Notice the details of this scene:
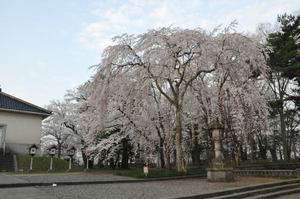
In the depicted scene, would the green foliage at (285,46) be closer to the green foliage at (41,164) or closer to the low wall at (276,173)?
the low wall at (276,173)

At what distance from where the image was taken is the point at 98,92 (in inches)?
547

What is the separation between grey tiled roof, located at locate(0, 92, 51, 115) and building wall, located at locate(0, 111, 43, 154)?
0.51 metres

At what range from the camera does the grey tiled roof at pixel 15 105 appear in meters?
19.8

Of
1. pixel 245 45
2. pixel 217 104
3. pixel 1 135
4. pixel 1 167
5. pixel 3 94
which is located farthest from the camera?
pixel 3 94

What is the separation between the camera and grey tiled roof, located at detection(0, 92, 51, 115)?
19.8 meters

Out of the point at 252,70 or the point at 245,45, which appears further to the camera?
the point at 252,70

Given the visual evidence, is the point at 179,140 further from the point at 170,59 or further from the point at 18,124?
the point at 18,124

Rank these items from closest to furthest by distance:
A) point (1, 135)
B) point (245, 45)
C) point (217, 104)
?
point (245, 45) → point (217, 104) → point (1, 135)

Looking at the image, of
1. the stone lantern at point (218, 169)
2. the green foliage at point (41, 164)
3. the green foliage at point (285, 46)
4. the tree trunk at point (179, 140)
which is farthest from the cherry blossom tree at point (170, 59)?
the green foliage at point (41, 164)

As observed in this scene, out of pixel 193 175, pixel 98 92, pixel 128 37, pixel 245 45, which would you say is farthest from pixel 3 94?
pixel 245 45

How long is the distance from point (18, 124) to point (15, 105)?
1796mm

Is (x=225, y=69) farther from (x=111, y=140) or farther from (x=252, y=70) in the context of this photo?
(x=111, y=140)

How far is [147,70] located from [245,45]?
21.4 ft

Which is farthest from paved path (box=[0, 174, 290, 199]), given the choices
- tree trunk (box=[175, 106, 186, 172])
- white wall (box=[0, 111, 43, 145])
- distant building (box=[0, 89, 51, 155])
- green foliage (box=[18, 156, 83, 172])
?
white wall (box=[0, 111, 43, 145])
